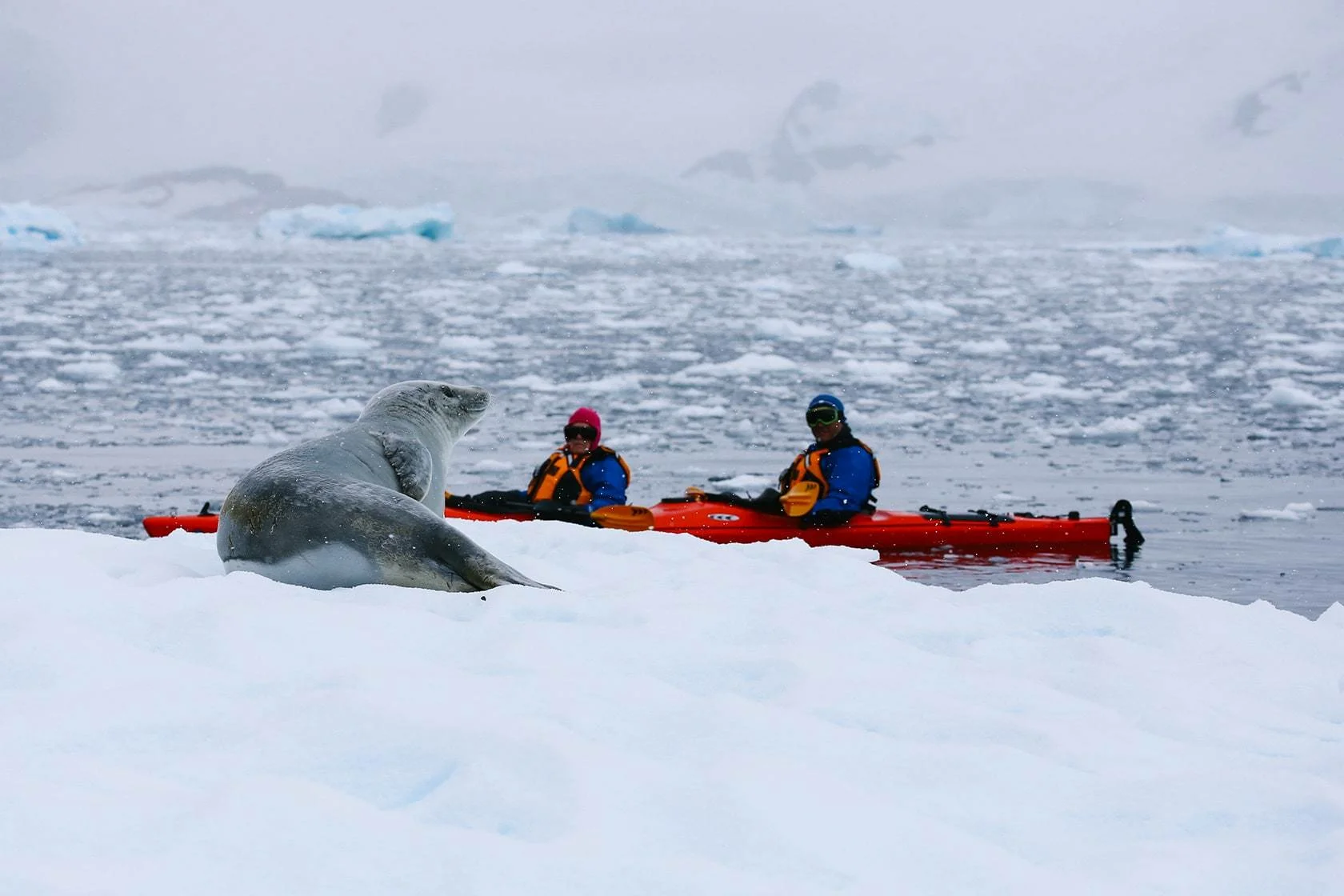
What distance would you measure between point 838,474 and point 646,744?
16.6ft

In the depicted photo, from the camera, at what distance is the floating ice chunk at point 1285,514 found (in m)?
8.54

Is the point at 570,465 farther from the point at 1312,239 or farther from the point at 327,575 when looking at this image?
the point at 1312,239

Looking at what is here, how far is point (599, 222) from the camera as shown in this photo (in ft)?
224

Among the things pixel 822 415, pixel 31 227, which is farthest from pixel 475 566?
pixel 31 227

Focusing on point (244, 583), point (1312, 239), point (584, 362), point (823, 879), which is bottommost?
point (823, 879)

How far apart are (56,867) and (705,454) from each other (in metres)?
8.81

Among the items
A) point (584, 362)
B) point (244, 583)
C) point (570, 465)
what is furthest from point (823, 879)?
point (584, 362)

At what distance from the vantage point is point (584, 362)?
55.1ft

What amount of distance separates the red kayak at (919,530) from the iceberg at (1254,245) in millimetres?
48663

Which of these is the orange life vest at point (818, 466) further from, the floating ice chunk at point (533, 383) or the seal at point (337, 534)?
the floating ice chunk at point (533, 383)

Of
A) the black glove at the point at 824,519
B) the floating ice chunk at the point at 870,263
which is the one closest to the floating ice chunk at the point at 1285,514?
the black glove at the point at 824,519

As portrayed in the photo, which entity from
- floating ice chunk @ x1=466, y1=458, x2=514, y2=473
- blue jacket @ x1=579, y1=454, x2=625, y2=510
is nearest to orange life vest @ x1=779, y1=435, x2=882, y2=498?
blue jacket @ x1=579, y1=454, x2=625, y2=510

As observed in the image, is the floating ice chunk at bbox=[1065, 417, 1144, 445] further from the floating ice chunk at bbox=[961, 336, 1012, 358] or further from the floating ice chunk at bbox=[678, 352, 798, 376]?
the floating ice chunk at bbox=[961, 336, 1012, 358]

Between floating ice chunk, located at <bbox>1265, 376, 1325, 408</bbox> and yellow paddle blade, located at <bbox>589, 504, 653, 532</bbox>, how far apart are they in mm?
8593
